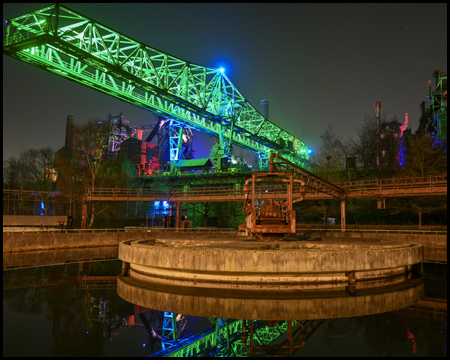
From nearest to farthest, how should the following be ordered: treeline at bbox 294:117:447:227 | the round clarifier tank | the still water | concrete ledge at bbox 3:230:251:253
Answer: the still water < the round clarifier tank < concrete ledge at bbox 3:230:251:253 < treeline at bbox 294:117:447:227

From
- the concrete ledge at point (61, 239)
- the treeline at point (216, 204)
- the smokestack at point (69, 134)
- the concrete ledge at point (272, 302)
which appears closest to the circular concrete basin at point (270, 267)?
the concrete ledge at point (272, 302)

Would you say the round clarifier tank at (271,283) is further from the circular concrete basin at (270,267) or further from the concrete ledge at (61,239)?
the concrete ledge at (61,239)

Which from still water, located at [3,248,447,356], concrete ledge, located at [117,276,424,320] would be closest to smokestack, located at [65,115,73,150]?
still water, located at [3,248,447,356]

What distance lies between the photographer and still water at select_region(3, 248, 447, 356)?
7.59 meters

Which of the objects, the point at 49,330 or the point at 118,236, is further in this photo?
the point at 118,236

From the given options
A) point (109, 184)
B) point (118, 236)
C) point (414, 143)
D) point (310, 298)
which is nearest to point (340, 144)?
point (414, 143)

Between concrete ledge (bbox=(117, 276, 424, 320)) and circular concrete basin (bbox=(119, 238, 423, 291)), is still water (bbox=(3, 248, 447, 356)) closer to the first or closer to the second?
concrete ledge (bbox=(117, 276, 424, 320))

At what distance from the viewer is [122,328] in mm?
Result: 9000

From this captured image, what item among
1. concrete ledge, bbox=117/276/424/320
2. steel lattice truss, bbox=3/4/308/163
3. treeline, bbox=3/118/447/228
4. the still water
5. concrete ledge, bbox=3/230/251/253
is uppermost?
steel lattice truss, bbox=3/4/308/163

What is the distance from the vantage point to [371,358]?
7.16m

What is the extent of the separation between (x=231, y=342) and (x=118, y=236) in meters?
25.3

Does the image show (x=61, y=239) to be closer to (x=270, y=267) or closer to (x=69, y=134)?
(x=270, y=267)

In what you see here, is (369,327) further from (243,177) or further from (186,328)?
(243,177)

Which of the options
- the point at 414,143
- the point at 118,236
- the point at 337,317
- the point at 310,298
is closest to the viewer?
the point at 337,317
